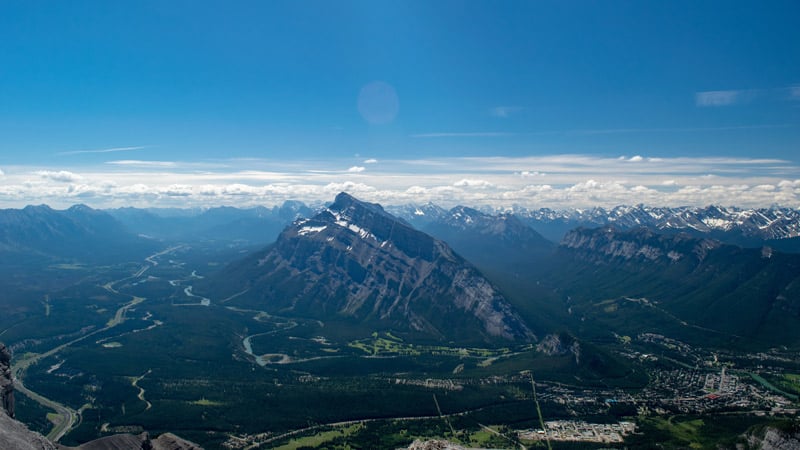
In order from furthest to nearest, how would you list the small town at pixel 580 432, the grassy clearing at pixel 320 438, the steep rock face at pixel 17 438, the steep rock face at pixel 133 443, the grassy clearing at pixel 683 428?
the small town at pixel 580 432
the grassy clearing at pixel 320 438
the grassy clearing at pixel 683 428
the steep rock face at pixel 133 443
the steep rock face at pixel 17 438

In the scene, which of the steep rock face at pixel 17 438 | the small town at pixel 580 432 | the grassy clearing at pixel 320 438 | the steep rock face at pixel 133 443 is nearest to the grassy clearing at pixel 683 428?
the small town at pixel 580 432

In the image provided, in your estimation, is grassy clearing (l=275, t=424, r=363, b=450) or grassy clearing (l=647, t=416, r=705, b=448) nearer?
grassy clearing (l=647, t=416, r=705, b=448)

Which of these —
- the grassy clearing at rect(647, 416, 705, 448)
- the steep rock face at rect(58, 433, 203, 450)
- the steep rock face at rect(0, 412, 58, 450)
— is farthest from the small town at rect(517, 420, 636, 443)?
the steep rock face at rect(0, 412, 58, 450)

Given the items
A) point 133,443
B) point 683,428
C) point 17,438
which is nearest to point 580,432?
point 683,428

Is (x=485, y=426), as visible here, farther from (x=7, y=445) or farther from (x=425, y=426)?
(x=7, y=445)

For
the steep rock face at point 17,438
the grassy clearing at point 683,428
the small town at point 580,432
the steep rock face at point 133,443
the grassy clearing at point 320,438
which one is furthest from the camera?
the small town at point 580,432

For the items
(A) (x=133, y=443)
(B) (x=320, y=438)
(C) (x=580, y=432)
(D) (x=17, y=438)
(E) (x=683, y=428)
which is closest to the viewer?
(D) (x=17, y=438)

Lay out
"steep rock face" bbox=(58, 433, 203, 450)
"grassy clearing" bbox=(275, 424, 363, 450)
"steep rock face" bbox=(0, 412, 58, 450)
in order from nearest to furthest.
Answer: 1. "steep rock face" bbox=(0, 412, 58, 450)
2. "steep rock face" bbox=(58, 433, 203, 450)
3. "grassy clearing" bbox=(275, 424, 363, 450)

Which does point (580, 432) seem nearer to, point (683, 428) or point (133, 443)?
point (683, 428)

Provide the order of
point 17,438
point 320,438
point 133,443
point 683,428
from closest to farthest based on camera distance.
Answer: point 17,438, point 133,443, point 320,438, point 683,428

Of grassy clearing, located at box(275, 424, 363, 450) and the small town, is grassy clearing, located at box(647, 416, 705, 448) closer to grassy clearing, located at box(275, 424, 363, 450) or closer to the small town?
the small town

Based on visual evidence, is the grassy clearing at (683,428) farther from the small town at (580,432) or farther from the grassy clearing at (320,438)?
the grassy clearing at (320,438)

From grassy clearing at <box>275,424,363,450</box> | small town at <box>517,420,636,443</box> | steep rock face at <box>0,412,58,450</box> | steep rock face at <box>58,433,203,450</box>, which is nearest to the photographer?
steep rock face at <box>0,412,58,450</box>
